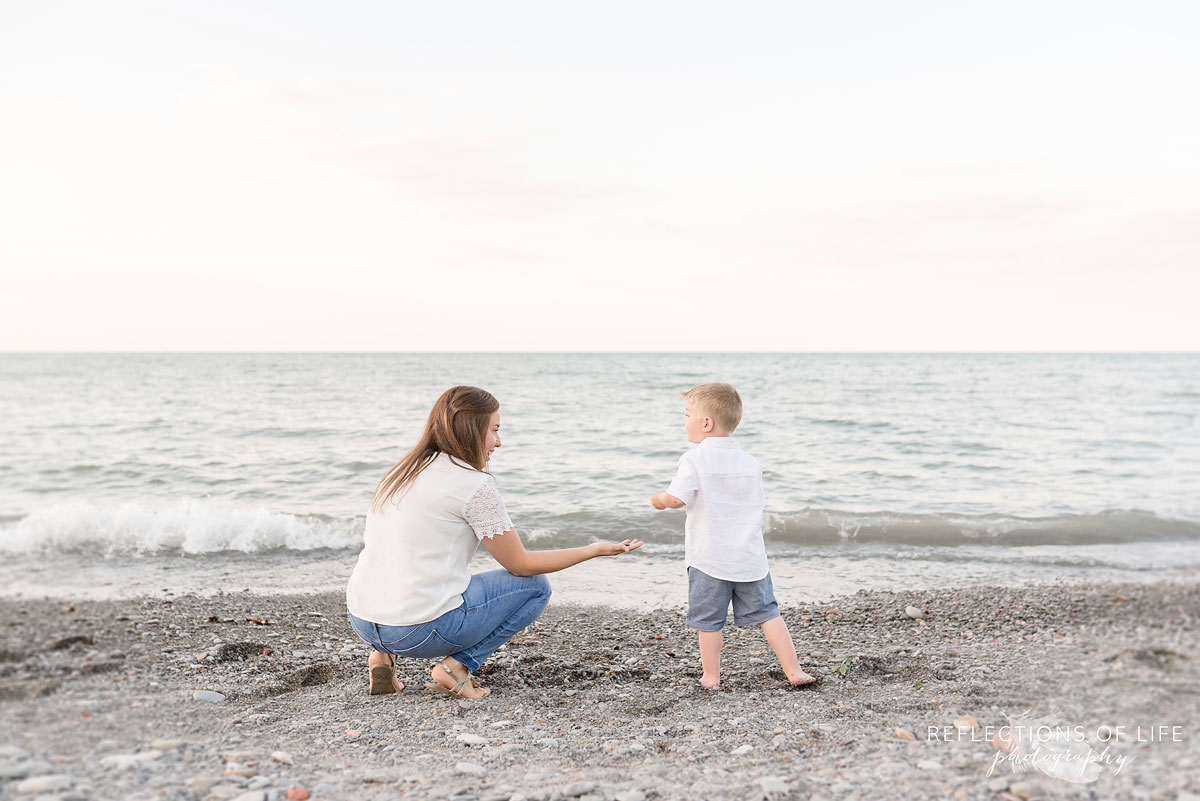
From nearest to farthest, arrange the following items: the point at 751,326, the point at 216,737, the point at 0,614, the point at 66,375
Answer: the point at 216,737 < the point at 0,614 < the point at 751,326 < the point at 66,375

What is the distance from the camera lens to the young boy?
12.2 feet

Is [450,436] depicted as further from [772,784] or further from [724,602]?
[772,784]

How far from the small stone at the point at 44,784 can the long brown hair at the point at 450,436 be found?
56.2 inches

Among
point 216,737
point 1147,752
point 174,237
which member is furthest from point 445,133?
point 1147,752

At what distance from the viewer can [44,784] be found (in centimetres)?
213

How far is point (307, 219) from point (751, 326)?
16794mm

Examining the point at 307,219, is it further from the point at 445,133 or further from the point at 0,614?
the point at 0,614

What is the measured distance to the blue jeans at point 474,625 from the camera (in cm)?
331

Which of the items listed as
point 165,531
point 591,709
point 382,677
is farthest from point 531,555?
point 165,531

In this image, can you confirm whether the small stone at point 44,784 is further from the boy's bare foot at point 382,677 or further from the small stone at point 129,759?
the boy's bare foot at point 382,677

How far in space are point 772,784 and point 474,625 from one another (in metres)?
1.54

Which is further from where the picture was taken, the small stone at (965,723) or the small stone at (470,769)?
the small stone at (965,723)

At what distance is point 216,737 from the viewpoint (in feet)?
9.18

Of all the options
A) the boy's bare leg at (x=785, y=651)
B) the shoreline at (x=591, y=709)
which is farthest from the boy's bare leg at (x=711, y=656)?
the boy's bare leg at (x=785, y=651)
